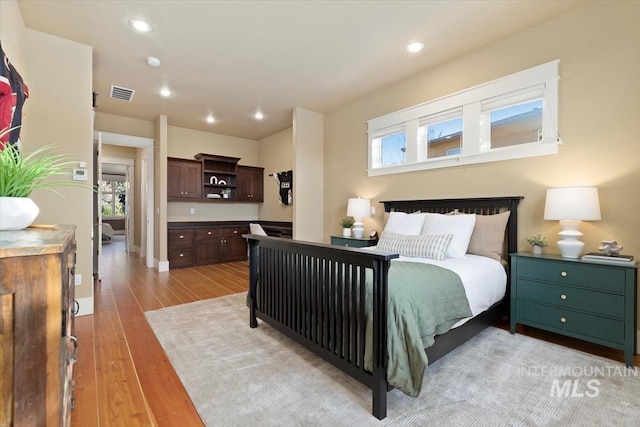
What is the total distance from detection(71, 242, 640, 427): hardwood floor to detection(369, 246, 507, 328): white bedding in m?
0.57

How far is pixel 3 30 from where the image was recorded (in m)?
2.20

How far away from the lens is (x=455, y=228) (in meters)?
2.91

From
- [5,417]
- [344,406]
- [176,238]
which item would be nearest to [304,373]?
[344,406]

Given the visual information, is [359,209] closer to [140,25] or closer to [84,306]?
[140,25]

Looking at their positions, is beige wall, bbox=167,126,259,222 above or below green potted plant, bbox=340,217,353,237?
above

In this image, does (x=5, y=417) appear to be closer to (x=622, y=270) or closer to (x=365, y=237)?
(x=622, y=270)

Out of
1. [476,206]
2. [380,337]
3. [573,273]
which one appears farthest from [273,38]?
[573,273]

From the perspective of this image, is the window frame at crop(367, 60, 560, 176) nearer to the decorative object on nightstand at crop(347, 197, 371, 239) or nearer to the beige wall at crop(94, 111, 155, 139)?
the decorative object on nightstand at crop(347, 197, 371, 239)

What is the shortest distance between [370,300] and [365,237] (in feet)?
8.91

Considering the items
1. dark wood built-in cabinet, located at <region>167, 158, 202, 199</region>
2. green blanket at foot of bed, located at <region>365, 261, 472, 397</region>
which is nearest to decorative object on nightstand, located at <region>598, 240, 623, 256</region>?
green blanket at foot of bed, located at <region>365, 261, 472, 397</region>

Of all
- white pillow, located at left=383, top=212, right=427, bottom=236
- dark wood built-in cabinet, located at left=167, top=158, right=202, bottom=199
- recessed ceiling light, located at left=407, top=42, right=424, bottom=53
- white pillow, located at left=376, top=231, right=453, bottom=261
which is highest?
recessed ceiling light, located at left=407, top=42, right=424, bottom=53

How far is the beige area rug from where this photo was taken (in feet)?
5.23

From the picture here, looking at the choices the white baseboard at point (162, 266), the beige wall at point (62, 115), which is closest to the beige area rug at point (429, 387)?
the beige wall at point (62, 115)

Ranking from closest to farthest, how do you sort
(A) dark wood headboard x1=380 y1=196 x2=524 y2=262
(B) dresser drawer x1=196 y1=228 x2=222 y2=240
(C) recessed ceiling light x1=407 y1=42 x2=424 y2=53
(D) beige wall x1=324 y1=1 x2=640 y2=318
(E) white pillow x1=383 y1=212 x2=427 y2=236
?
1. (D) beige wall x1=324 y1=1 x2=640 y2=318
2. (A) dark wood headboard x1=380 y1=196 x2=524 y2=262
3. (C) recessed ceiling light x1=407 y1=42 x2=424 y2=53
4. (E) white pillow x1=383 y1=212 x2=427 y2=236
5. (B) dresser drawer x1=196 y1=228 x2=222 y2=240
